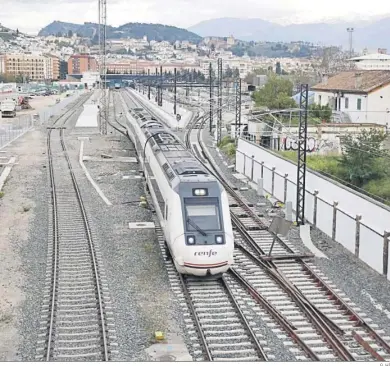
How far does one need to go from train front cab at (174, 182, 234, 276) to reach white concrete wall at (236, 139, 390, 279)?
12.2ft

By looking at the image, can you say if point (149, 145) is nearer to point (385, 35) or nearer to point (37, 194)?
point (37, 194)

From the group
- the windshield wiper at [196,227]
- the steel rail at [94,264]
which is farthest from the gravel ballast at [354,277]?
the steel rail at [94,264]

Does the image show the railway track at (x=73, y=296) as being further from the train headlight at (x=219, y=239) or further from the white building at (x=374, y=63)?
the white building at (x=374, y=63)

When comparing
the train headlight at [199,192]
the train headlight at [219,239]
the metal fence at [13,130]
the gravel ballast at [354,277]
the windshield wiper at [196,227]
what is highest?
the train headlight at [199,192]

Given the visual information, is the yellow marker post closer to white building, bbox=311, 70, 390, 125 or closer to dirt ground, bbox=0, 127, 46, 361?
dirt ground, bbox=0, 127, 46, 361

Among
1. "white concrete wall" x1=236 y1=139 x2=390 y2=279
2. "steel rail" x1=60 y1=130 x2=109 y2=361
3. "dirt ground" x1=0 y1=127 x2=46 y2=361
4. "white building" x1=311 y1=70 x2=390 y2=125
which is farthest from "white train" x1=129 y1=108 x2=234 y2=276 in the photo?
"white building" x1=311 y1=70 x2=390 y2=125

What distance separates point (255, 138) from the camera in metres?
37.3

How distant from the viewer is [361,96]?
38.5m

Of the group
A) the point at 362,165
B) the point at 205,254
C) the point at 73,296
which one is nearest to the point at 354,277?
the point at 205,254

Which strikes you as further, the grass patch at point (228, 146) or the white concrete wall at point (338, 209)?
the grass patch at point (228, 146)

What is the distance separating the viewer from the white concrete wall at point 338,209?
50.5ft

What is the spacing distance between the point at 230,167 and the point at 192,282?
56.9 ft

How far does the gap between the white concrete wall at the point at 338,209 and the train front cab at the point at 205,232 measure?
3707 millimetres

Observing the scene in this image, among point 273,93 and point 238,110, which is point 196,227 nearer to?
point 238,110
